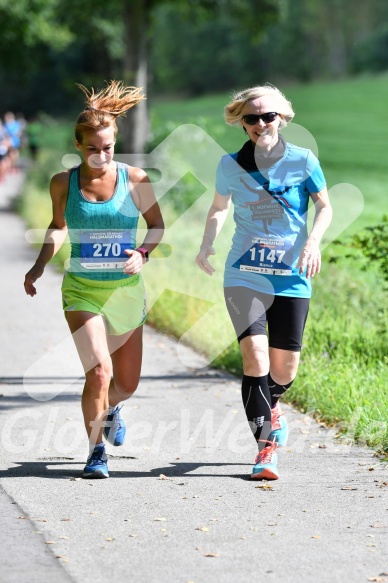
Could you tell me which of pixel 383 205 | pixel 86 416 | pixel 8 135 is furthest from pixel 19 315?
pixel 8 135

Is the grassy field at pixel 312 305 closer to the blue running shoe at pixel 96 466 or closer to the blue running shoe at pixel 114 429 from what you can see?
the blue running shoe at pixel 114 429

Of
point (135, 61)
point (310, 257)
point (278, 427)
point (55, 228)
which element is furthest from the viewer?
point (135, 61)

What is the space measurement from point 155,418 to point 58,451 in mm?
1006

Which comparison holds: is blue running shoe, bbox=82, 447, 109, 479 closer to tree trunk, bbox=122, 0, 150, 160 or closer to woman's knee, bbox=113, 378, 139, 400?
woman's knee, bbox=113, 378, 139, 400

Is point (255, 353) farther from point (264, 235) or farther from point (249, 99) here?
point (249, 99)

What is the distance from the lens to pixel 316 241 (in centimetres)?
588

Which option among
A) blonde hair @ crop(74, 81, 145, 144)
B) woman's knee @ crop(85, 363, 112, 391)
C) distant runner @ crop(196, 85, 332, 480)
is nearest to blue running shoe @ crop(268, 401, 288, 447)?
distant runner @ crop(196, 85, 332, 480)

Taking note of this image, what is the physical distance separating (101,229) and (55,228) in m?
0.33

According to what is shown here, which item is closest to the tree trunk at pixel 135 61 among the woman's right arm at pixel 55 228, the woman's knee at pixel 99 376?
the woman's right arm at pixel 55 228

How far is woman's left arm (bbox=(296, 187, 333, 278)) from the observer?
5828 millimetres

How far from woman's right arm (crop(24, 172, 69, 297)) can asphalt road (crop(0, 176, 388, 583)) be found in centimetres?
103

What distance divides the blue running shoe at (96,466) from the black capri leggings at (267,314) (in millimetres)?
915

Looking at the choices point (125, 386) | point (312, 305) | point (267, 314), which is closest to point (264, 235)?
point (267, 314)

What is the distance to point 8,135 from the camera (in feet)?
122
